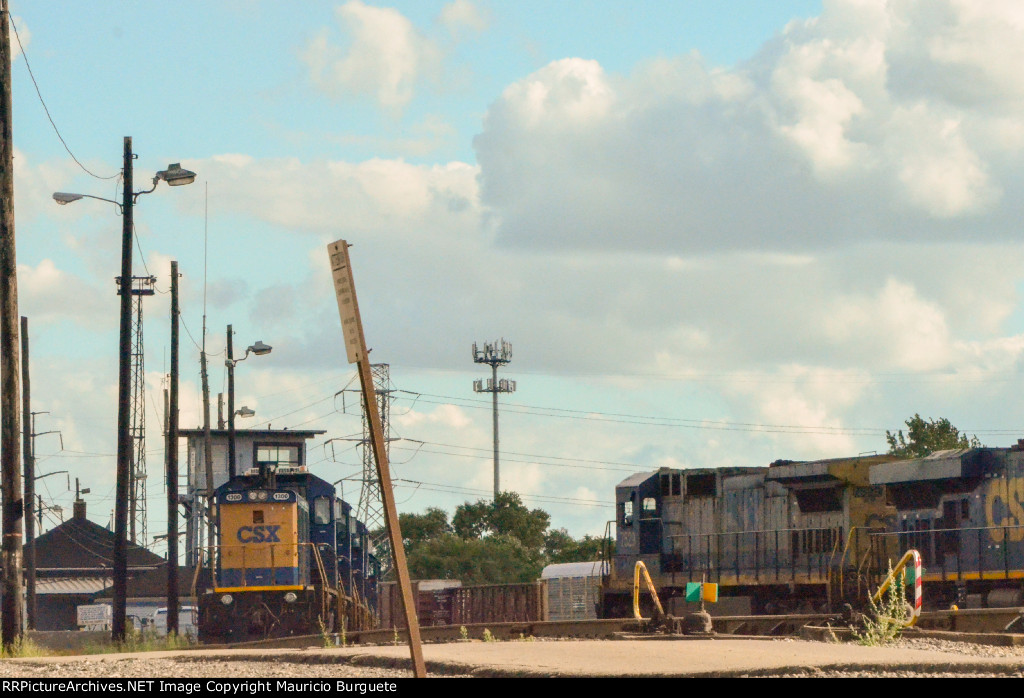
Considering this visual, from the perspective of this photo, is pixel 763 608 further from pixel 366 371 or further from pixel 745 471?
pixel 366 371

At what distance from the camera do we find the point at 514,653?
14477 mm

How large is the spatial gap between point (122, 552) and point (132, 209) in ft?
23.1

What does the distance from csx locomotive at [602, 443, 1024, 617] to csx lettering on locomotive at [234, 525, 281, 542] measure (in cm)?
826

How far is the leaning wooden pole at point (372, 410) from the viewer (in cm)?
1046

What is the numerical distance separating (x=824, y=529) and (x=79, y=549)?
61944 millimetres

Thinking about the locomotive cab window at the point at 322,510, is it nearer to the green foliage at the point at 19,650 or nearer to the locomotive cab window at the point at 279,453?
the green foliage at the point at 19,650

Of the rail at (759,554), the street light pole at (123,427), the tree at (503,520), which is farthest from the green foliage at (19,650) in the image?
the tree at (503,520)

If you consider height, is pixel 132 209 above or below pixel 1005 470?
above

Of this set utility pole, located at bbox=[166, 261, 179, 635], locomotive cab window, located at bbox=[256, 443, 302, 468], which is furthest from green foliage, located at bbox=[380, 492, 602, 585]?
utility pole, located at bbox=[166, 261, 179, 635]

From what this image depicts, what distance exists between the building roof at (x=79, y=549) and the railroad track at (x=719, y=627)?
2456 inches

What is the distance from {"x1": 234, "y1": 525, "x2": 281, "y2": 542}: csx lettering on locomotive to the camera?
30.7 m

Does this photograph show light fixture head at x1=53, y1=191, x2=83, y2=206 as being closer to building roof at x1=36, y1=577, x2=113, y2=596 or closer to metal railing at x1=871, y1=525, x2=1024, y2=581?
metal railing at x1=871, y1=525, x2=1024, y2=581

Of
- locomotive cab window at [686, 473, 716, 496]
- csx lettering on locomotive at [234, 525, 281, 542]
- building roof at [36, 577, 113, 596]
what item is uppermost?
locomotive cab window at [686, 473, 716, 496]
